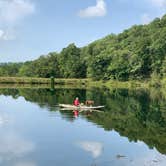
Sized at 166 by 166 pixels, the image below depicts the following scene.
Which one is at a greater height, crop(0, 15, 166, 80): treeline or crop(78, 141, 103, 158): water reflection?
crop(0, 15, 166, 80): treeline

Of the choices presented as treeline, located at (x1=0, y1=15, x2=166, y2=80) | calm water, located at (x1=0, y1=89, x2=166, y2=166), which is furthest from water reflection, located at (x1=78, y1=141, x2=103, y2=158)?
treeline, located at (x1=0, y1=15, x2=166, y2=80)

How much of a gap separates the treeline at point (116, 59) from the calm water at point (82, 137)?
2881 inches

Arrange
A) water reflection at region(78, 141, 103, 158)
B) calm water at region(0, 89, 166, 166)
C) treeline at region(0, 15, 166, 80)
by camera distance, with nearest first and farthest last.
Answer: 1. calm water at region(0, 89, 166, 166)
2. water reflection at region(78, 141, 103, 158)
3. treeline at region(0, 15, 166, 80)

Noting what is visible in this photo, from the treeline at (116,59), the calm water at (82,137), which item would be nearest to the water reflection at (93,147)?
the calm water at (82,137)

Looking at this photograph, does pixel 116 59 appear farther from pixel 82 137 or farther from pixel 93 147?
pixel 93 147

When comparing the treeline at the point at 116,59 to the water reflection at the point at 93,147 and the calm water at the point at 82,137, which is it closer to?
the calm water at the point at 82,137

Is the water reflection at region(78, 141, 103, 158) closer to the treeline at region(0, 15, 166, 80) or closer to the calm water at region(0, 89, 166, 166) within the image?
the calm water at region(0, 89, 166, 166)

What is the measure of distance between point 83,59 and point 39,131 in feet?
366

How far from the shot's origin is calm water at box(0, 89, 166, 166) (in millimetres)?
25703

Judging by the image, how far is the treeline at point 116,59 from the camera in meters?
127

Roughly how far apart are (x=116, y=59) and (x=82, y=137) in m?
102

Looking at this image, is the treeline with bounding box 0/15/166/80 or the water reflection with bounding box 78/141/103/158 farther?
the treeline with bounding box 0/15/166/80

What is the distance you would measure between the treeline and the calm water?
73.2 metres

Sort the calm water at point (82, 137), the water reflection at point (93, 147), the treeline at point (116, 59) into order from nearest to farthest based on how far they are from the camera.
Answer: the calm water at point (82, 137), the water reflection at point (93, 147), the treeline at point (116, 59)
